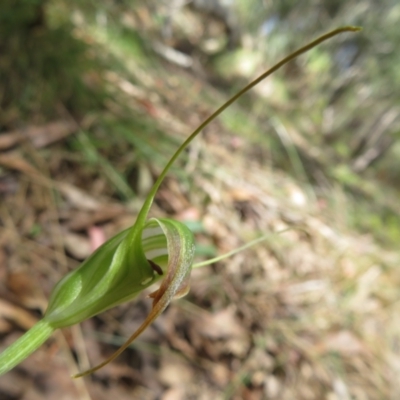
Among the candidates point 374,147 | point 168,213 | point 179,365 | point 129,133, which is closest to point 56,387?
point 179,365

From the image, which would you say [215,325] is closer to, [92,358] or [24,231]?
[92,358]

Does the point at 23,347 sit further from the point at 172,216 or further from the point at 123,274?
the point at 172,216

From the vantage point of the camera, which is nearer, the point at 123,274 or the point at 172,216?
the point at 123,274

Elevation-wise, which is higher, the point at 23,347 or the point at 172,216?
the point at 23,347

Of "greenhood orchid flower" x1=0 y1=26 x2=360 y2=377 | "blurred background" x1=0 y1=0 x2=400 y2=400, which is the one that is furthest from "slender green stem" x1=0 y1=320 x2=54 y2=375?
"blurred background" x1=0 y1=0 x2=400 y2=400

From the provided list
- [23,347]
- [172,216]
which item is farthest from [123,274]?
[172,216]
